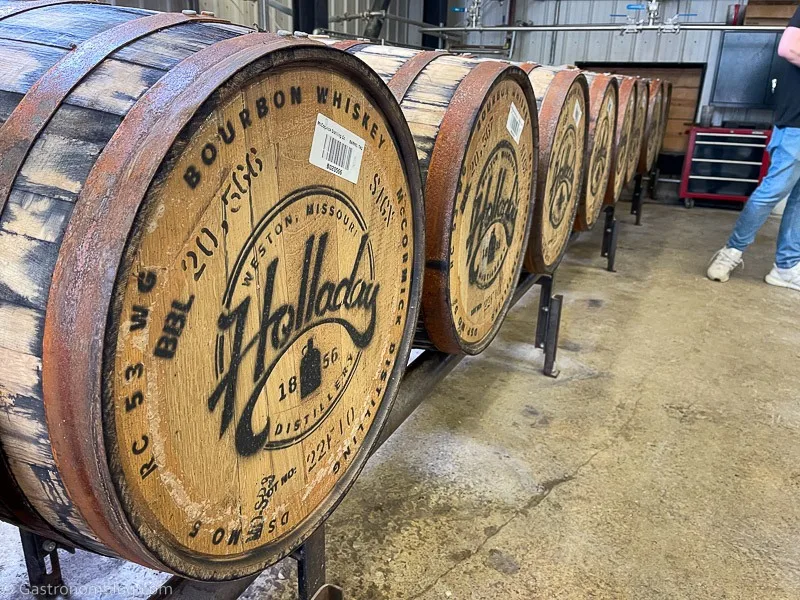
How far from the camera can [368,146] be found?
1.13m

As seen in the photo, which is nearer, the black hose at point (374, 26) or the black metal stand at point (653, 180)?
the black hose at point (374, 26)

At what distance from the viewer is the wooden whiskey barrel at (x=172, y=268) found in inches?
27.4

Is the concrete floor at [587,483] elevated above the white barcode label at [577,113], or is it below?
below

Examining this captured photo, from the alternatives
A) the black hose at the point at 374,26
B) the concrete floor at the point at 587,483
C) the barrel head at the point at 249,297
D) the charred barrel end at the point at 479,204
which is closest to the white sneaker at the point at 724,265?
the concrete floor at the point at 587,483

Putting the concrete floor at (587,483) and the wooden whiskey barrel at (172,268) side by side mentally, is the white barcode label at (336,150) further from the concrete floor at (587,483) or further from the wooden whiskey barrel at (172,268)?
the concrete floor at (587,483)

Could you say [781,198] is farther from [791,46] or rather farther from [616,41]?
[616,41]

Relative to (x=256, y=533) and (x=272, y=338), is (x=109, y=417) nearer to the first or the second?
(x=272, y=338)

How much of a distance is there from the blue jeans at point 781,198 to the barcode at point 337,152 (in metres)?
3.90

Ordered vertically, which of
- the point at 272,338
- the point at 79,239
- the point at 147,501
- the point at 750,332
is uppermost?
the point at 79,239

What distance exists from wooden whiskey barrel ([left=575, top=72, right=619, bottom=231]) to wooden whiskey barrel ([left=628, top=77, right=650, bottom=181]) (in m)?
0.90

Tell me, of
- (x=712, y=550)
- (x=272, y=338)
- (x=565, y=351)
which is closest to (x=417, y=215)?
(x=272, y=338)

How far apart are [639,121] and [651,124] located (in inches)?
35.0

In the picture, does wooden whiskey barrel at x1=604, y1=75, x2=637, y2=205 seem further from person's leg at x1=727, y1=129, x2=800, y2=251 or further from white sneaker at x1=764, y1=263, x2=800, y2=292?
white sneaker at x1=764, y1=263, x2=800, y2=292

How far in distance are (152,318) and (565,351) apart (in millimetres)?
2783
